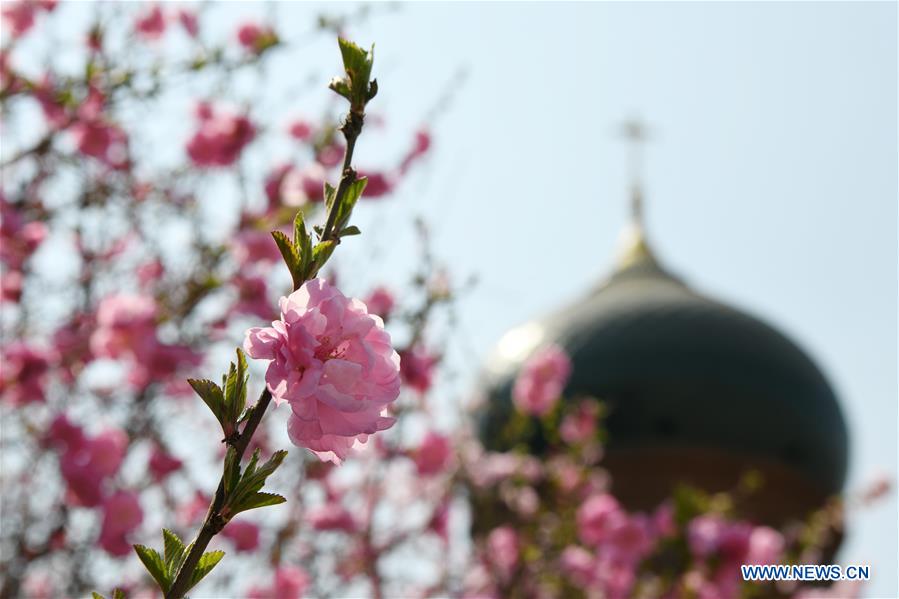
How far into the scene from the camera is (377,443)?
515cm

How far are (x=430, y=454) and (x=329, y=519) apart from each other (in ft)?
1.79

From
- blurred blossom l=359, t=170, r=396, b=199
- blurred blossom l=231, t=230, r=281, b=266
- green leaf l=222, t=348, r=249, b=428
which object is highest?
blurred blossom l=359, t=170, r=396, b=199

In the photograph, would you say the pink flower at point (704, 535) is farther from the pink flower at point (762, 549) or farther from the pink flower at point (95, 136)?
the pink flower at point (95, 136)

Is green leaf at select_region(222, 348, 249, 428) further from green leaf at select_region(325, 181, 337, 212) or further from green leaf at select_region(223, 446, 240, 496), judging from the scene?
green leaf at select_region(325, 181, 337, 212)

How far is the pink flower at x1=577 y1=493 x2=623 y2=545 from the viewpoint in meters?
5.77

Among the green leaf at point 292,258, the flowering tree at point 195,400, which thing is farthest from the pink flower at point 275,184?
the green leaf at point 292,258

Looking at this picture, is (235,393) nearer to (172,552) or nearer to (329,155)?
(172,552)

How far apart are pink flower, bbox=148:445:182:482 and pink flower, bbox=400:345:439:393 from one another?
819mm

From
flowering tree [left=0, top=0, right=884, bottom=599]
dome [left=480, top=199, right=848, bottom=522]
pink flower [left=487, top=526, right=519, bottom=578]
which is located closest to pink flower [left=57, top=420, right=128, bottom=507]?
flowering tree [left=0, top=0, right=884, bottom=599]

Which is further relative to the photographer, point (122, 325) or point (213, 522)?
point (122, 325)

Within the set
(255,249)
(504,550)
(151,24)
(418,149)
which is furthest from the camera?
→ (504,550)

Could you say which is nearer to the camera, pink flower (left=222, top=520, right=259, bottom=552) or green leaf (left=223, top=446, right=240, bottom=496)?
green leaf (left=223, top=446, right=240, bottom=496)

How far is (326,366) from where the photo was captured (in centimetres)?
118

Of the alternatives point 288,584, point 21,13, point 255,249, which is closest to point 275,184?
point 255,249
